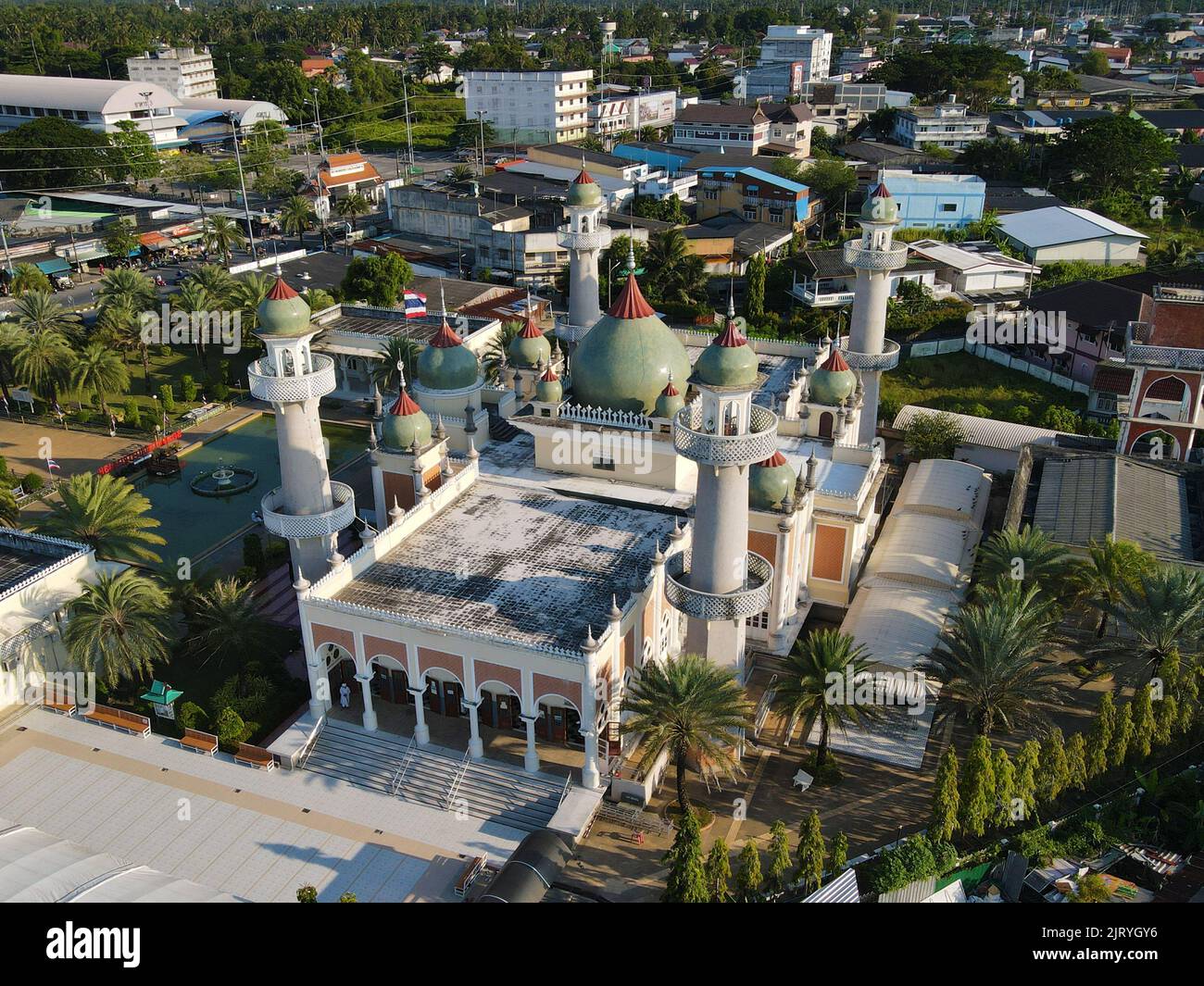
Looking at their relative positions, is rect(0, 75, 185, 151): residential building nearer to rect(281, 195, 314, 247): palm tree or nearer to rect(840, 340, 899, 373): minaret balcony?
rect(281, 195, 314, 247): palm tree

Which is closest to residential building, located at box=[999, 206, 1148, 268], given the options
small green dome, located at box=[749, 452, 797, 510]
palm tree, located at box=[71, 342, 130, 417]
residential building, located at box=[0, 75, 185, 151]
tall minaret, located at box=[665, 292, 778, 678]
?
small green dome, located at box=[749, 452, 797, 510]

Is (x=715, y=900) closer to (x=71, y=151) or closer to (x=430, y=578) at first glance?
(x=430, y=578)

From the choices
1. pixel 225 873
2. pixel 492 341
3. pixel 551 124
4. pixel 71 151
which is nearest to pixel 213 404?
pixel 492 341

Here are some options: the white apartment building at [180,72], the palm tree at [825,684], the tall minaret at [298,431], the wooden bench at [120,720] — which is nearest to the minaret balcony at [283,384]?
the tall minaret at [298,431]

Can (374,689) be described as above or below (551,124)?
below

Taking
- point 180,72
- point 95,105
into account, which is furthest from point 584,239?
point 180,72

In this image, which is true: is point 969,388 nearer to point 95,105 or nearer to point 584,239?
point 584,239
